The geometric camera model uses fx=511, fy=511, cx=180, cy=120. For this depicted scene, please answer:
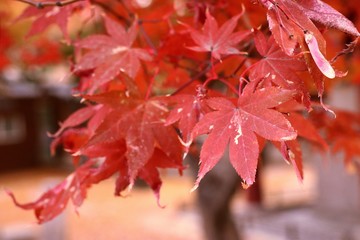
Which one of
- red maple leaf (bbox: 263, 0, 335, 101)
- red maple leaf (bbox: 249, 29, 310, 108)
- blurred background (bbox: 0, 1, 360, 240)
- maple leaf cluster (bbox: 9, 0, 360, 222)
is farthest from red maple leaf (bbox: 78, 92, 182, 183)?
blurred background (bbox: 0, 1, 360, 240)

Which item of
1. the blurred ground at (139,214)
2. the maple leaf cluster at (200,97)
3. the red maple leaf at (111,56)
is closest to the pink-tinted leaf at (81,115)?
the maple leaf cluster at (200,97)

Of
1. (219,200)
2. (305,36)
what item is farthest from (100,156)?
(219,200)

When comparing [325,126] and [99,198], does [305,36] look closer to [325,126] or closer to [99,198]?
[325,126]

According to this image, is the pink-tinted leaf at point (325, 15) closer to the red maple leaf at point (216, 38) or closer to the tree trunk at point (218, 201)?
the red maple leaf at point (216, 38)

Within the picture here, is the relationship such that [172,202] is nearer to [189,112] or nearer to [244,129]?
[189,112]

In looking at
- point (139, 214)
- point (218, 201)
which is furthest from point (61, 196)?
point (139, 214)

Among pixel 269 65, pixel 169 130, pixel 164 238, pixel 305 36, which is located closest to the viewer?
pixel 305 36
